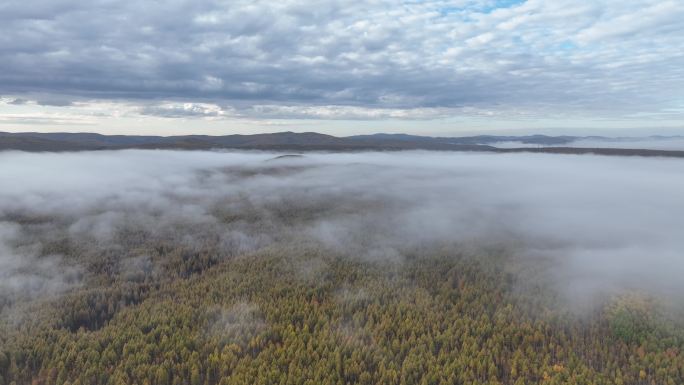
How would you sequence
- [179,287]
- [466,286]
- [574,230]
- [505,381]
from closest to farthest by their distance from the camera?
[505,381] → [466,286] → [179,287] → [574,230]

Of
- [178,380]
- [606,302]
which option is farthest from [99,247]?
[606,302]

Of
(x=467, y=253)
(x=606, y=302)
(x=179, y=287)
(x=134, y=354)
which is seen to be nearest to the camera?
(x=134, y=354)

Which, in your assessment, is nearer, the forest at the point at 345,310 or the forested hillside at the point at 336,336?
the forested hillside at the point at 336,336

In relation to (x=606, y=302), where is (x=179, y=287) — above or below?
below

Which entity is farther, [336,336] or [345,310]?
[345,310]

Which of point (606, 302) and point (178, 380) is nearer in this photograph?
point (178, 380)

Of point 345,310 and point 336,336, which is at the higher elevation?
point 336,336

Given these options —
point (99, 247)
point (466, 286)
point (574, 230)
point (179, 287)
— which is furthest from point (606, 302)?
point (99, 247)

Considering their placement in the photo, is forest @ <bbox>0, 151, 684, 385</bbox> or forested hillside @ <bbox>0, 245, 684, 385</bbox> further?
forest @ <bbox>0, 151, 684, 385</bbox>

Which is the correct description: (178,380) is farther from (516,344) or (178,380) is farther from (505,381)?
(516,344)
